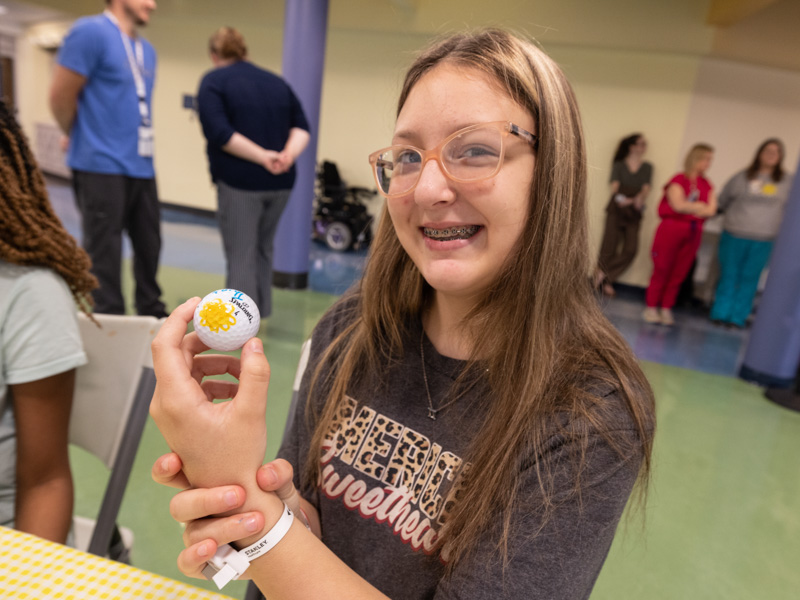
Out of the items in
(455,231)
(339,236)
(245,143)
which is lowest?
(339,236)

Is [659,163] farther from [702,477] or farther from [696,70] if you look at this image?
Answer: [702,477]

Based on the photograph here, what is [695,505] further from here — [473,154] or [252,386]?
[252,386]

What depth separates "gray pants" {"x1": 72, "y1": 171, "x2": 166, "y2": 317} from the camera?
295cm

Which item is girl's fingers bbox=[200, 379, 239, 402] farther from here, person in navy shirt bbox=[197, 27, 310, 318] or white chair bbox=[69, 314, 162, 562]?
person in navy shirt bbox=[197, 27, 310, 318]

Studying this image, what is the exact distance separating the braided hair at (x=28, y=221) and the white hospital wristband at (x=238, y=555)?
2.49 feet

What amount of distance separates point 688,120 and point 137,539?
7124 millimetres

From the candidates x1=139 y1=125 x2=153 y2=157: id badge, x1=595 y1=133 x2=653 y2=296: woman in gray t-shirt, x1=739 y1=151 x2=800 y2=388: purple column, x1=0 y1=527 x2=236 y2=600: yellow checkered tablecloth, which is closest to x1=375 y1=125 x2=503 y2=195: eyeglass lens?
x1=0 y1=527 x2=236 y2=600: yellow checkered tablecloth

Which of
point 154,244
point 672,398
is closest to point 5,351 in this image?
point 154,244

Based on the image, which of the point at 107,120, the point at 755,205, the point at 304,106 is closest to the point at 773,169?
the point at 755,205

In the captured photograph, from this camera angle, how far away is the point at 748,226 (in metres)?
5.45

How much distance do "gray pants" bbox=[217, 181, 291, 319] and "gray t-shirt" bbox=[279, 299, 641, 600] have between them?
2.33 metres

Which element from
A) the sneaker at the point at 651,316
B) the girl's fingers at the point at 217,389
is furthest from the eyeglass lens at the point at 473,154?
the sneaker at the point at 651,316

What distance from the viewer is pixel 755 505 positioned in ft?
8.13

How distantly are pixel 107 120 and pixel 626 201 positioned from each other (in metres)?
5.56
